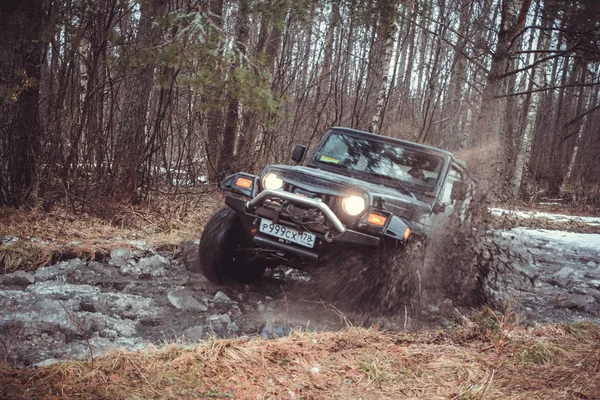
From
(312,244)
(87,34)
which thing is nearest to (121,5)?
(87,34)

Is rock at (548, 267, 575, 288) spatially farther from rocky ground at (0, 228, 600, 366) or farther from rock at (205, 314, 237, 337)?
rock at (205, 314, 237, 337)

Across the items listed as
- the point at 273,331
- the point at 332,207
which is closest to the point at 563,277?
the point at 332,207

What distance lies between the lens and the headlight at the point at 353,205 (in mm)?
3931

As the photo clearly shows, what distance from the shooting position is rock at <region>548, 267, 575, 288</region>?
6.07 m

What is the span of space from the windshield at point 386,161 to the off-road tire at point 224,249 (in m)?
1.31

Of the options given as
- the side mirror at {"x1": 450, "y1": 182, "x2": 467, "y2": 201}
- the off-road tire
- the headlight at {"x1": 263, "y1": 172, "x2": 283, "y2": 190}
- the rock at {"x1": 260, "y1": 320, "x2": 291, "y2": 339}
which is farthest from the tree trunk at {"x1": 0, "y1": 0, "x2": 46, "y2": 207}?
the side mirror at {"x1": 450, "y1": 182, "x2": 467, "y2": 201}

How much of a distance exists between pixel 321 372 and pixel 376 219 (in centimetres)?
148

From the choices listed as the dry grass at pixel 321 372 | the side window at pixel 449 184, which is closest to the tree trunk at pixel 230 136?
the side window at pixel 449 184

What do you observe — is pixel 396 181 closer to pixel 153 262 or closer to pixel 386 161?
pixel 386 161

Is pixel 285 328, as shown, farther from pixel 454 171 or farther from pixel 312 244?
pixel 454 171

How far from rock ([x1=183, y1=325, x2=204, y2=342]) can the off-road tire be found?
1.16 m

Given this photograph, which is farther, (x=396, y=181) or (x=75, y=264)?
(x=396, y=181)

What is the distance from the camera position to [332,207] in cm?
403

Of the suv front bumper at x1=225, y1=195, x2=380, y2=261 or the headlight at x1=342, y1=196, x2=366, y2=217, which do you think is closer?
the suv front bumper at x1=225, y1=195, x2=380, y2=261
